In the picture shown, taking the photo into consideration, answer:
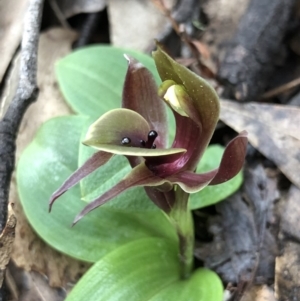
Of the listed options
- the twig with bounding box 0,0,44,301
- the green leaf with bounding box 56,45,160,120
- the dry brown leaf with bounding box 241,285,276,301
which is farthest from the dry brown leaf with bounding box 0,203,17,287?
the dry brown leaf with bounding box 241,285,276,301

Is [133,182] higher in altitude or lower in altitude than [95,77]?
higher

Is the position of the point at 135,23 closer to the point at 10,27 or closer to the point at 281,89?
the point at 10,27

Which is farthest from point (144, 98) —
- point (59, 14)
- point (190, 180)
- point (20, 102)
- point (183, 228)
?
point (59, 14)

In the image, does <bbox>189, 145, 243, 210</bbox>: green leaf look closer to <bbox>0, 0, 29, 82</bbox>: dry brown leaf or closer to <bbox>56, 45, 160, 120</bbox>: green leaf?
<bbox>56, 45, 160, 120</bbox>: green leaf

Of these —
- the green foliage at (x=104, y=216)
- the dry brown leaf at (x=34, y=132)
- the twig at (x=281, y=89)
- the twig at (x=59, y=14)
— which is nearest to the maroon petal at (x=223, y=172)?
the green foliage at (x=104, y=216)

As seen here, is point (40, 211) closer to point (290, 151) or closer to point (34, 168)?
point (34, 168)

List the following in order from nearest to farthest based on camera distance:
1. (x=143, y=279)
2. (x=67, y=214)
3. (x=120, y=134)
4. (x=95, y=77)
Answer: (x=120, y=134) < (x=143, y=279) < (x=67, y=214) < (x=95, y=77)
